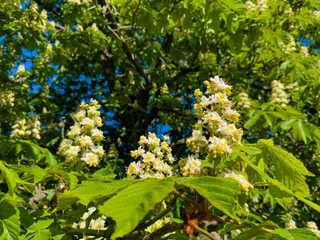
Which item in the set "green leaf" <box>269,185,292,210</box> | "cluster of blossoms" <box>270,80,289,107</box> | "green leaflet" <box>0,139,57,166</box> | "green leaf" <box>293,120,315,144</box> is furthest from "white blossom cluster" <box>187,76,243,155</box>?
"cluster of blossoms" <box>270,80,289,107</box>

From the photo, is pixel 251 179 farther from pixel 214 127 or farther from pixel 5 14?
pixel 5 14

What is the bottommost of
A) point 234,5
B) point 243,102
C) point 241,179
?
point 241,179

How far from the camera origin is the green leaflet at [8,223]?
95 cm

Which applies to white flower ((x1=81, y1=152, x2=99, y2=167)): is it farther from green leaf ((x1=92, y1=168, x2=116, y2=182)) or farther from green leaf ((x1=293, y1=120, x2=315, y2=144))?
green leaf ((x1=293, y1=120, x2=315, y2=144))

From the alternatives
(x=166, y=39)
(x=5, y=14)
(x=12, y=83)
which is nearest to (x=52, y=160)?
(x=5, y=14)

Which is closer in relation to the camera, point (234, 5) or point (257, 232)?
point (257, 232)

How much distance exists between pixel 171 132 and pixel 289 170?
567cm

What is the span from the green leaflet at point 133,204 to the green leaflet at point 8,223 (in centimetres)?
56

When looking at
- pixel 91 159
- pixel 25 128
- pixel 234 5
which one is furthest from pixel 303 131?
pixel 25 128

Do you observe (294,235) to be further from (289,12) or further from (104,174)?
(289,12)

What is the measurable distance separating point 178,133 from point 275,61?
321cm

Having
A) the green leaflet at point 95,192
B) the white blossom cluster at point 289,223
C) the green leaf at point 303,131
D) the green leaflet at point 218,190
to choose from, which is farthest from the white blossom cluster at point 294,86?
the green leaflet at point 95,192

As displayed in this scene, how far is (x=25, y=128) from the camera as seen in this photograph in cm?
385

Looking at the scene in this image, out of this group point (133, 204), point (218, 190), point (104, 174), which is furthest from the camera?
point (104, 174)
